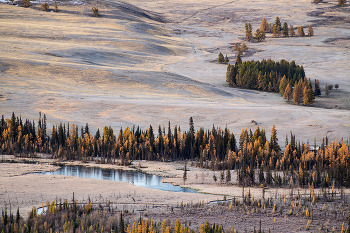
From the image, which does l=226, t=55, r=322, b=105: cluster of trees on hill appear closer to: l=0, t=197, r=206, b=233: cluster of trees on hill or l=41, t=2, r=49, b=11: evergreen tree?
l=0, t=197, r=206, b=233: cluster of trees on hill

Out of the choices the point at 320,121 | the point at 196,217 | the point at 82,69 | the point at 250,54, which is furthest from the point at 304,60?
the point at 196,217

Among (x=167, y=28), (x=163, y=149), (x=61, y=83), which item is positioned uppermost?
(x=167, y=28)

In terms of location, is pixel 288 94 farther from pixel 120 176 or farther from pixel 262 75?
pixel 120 176

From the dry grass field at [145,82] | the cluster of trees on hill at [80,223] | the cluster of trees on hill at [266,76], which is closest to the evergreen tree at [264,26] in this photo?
the dry grass field at [145,82]

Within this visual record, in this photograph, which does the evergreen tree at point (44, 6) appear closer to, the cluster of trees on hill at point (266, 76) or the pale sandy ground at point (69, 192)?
the cluster of trees on hill at point (266, 76)

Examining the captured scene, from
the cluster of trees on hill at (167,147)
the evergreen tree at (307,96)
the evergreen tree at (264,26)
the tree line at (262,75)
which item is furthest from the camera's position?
the evergreen tree at (264,26)

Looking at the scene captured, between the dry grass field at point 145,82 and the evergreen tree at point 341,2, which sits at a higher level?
the evergreen tree at point 341,2

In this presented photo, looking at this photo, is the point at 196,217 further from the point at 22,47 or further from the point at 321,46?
the point at 321,46

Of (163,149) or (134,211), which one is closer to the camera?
(134,211)

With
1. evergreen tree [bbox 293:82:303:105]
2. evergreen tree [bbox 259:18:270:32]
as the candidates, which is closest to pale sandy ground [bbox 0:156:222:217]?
evergreen tree [bbox 293:82:303:105]
